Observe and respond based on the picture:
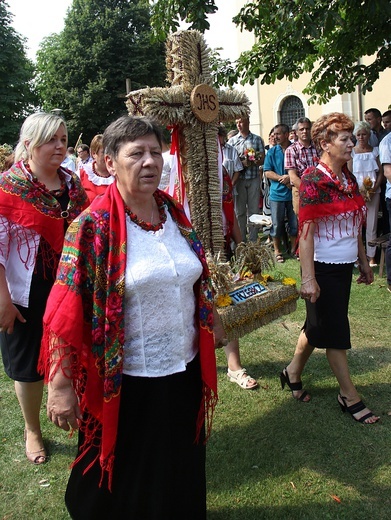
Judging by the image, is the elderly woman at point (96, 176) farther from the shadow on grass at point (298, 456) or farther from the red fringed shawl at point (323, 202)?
the shadow on grass at point (298, 456)

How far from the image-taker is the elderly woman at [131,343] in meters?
2.12

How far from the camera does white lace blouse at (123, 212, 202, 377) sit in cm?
218

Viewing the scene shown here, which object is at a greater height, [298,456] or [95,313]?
[95,313]

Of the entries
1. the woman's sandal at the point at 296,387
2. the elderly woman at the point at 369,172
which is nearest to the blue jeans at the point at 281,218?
the elderly woman at the point at 369,172

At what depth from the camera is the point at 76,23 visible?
32.2 meters

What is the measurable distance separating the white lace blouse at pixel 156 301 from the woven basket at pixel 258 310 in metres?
1.11

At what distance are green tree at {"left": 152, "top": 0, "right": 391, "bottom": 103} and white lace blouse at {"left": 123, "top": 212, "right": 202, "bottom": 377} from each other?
174 inches

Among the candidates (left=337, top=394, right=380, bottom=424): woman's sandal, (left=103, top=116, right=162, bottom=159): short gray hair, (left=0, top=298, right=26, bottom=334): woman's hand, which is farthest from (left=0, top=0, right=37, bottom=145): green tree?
(left=103, top=116, right=162, bottom=159): short gray hair

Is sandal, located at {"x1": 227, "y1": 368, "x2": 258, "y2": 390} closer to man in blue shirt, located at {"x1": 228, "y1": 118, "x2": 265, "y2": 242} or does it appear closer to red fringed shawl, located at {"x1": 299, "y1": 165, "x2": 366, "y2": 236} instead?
red fringed shawl, located at {"x1": 299, "y1": 165, "x2": 366, "y2": 236}

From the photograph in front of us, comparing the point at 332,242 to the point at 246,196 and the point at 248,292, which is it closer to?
the point at 248,292

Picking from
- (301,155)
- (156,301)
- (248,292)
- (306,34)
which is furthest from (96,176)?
(301,155)

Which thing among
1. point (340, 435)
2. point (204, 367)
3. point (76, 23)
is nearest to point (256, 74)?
point (340, 435)

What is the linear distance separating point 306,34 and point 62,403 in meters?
5.55

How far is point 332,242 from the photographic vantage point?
3.64 meters
